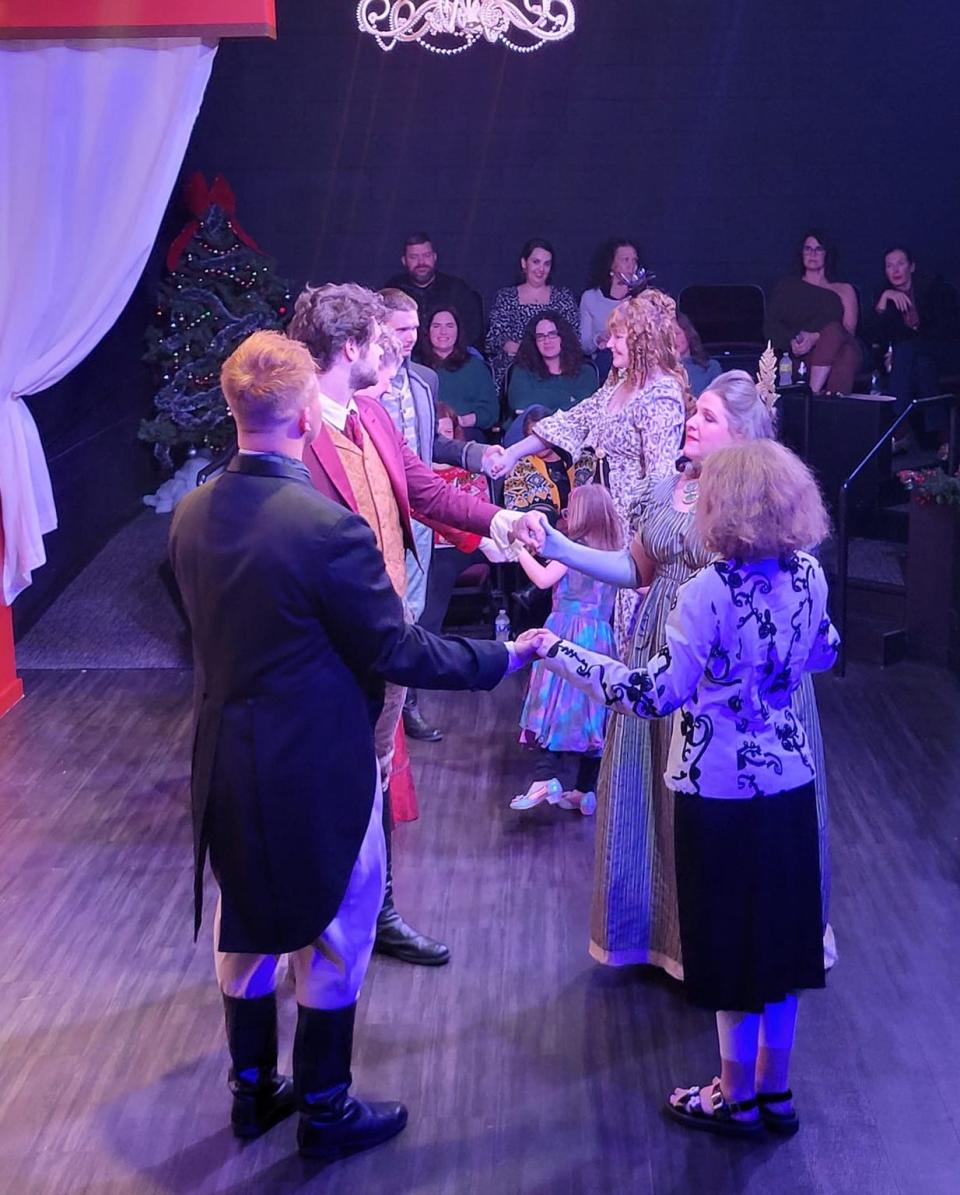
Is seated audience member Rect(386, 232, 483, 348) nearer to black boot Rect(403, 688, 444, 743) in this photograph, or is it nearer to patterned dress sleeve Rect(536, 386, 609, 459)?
black boot Rect(403, 688, 444, 743)

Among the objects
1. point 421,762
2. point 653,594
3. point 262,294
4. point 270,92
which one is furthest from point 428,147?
point 653,594

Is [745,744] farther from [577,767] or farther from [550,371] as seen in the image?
[550,371]

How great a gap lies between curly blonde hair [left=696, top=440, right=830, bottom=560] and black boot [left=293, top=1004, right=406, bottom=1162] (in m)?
1.14

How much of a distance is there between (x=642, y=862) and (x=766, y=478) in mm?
1194

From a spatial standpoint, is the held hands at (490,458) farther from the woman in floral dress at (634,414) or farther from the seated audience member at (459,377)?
the seated audience member at (459,377)

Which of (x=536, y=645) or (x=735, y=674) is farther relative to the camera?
(x=536, y=645)

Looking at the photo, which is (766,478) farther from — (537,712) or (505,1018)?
(537,712)

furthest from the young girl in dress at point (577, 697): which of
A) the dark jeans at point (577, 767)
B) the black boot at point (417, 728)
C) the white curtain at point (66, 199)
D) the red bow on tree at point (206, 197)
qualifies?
the red bow on tree at point (206, 197)

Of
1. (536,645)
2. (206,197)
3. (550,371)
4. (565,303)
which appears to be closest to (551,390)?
(550,371)

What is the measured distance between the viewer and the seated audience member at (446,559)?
17.8 feet

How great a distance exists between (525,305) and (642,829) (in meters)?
5.41

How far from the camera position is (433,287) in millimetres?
8609

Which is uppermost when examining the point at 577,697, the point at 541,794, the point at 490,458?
the point at 490,458

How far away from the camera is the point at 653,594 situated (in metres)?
3.34
